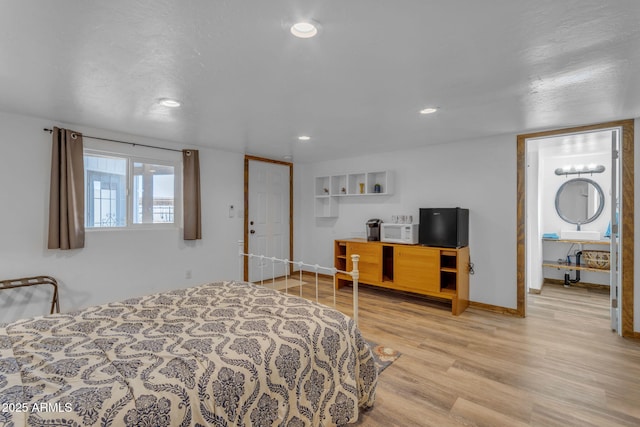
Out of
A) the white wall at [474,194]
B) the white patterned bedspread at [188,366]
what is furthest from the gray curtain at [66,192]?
the white wall at [474,194]

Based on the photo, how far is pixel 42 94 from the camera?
250cm

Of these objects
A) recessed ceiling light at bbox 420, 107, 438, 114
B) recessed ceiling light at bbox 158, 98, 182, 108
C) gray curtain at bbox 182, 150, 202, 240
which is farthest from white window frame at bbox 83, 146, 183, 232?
recessed ceiling light at bbox 420, 107, 438, 114

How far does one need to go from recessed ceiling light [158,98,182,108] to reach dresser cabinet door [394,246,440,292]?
3114 millimetres

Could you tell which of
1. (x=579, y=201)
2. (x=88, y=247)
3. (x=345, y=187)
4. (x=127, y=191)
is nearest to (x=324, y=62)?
(x=127, y=191)

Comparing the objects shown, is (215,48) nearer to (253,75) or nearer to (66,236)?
(253,75)

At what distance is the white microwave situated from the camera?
427 centimetres

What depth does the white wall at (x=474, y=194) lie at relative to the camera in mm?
3857

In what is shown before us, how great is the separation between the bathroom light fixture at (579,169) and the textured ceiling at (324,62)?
2.49 m

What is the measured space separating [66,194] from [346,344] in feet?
10.5

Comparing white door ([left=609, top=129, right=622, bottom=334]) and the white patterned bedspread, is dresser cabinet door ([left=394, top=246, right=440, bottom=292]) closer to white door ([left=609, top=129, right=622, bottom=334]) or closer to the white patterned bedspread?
white door ([left=609, top=129, right=622, bottom=334])

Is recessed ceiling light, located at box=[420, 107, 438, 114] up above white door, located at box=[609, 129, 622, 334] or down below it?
above

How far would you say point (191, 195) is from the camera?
167 inches

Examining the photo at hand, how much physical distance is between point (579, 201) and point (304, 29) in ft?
18.9

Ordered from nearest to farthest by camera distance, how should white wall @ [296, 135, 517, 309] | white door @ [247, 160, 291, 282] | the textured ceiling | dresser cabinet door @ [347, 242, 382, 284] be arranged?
the textured ceiling, white wall @ [296, 135, 517, 309], dresser cabinet door @ [347, 242, 382, 284], white door @ [247, 160, 291, 282]
